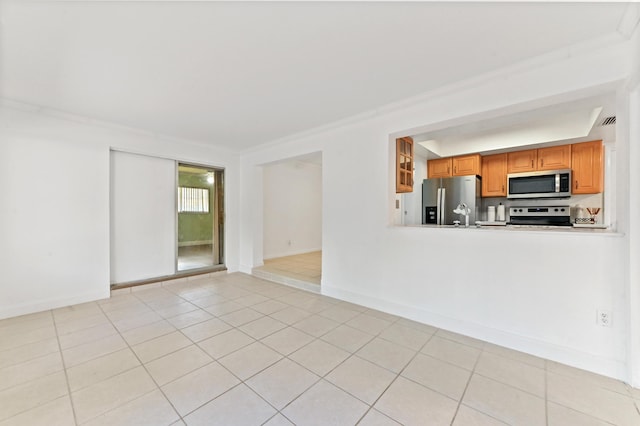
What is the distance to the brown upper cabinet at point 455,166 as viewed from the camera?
15.6 ft

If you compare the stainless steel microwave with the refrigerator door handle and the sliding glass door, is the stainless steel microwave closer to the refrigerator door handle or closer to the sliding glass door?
the refrigerator door handle

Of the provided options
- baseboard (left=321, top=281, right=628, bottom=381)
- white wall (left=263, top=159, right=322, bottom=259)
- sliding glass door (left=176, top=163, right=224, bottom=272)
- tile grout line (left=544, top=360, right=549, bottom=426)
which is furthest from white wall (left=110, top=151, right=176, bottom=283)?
tile grout line (left=544, top=360, right=549, bottom=426)

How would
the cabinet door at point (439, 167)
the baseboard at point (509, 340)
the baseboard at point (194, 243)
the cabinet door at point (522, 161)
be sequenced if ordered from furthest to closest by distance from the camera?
the cabinet door at point (439, 167) → the baseboard at point (194, 243) → the cabinet door at point (522, 161) → the baseboard at point (509, 340)

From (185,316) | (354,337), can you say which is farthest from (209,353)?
(354,337)

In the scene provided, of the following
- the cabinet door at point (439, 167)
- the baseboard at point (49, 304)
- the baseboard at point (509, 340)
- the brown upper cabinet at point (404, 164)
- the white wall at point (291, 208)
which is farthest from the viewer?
the white wall at point (291, 208)

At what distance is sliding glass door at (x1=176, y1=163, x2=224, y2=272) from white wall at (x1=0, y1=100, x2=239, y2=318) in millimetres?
1018

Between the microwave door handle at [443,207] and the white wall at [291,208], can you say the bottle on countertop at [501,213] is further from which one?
the white wall at [291,208]

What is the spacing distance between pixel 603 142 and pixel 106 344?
6.88 m

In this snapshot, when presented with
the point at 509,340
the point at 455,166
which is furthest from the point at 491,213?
the point at 509,340

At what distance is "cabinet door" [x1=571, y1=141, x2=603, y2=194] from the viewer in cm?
386

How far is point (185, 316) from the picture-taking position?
2865mm

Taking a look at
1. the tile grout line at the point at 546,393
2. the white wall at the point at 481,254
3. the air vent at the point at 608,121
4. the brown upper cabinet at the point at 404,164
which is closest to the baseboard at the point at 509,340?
the white wall at the point at 481,254

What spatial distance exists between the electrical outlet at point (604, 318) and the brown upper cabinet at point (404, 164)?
6.70ft

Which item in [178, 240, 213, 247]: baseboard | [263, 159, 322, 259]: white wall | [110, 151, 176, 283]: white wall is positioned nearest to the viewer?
[110, 151, 176, 283]: white wall
